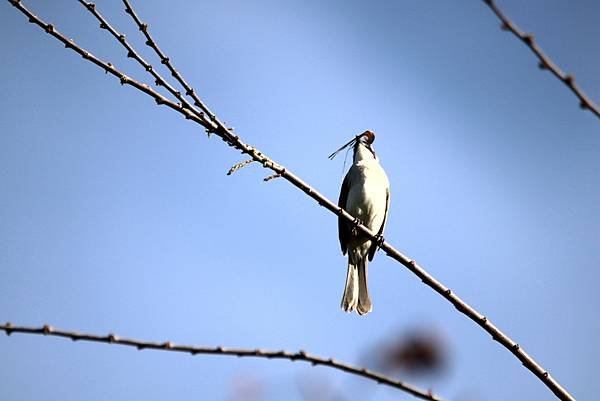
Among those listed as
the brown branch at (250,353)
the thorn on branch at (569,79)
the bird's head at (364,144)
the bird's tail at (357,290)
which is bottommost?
the brown branch at (250,353)

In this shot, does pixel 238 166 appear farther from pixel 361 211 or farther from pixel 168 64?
pixel 361 211

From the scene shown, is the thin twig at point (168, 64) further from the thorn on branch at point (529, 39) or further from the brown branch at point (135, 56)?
the thorn on branch at point (529, 39)

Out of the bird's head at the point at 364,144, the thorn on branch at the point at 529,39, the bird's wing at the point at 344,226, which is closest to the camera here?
the thorn on branch at the point at 529,39

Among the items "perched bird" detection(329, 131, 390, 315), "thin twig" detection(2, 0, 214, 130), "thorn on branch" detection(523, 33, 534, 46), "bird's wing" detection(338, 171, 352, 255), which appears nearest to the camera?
"thorn on branch" detection(523, 33, 534, 46)

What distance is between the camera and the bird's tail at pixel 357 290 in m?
6.86

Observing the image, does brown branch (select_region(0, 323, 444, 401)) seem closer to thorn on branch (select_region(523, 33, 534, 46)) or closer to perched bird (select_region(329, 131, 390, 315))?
thorn on branch (select_region(523, 33, 534, 46))

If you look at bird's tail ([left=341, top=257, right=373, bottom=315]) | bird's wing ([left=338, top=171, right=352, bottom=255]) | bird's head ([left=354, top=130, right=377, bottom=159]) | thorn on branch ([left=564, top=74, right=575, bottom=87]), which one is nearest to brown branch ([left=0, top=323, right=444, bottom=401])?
thorn on branch ([left=564, top=74, right=575, bottom=87])

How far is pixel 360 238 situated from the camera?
761 cm

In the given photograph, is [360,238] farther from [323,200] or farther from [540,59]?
[540,59]

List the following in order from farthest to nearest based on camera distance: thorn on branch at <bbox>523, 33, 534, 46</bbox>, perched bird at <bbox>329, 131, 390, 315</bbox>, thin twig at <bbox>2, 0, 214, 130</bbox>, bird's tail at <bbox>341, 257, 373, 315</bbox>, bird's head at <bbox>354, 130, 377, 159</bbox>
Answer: bird's head at <bbox>354, 130, 377, 159</bbox>
perched bird at <bbox>329, 131, 390, 315</bbox>
bird's tail at <bbox>341, 257, 373, 315</bbox>
thin twig at <bbox>2, 0, 214, 130</bbox>
thorn on branch at <bbox>523, 33, 534, 46</bbox>

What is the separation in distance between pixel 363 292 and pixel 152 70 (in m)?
4.84

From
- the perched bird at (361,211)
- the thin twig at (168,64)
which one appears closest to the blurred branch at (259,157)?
the thin twig at (168,64)

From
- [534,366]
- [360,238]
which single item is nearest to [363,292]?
[360,238]

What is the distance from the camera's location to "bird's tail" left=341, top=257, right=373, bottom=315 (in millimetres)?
6855
